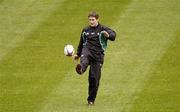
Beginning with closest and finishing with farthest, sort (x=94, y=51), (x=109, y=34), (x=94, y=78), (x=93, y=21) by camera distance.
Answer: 1. (x=109, y=34)
2. (x=93, y=21)
3. (x=94, y=78)
4. (x=94, y=51)

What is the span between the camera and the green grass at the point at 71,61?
16625 mm

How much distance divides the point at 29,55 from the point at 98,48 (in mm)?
4217

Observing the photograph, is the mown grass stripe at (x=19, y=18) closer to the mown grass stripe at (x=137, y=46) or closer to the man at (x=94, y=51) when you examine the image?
the mown grass stripe at (x=137, y=46)

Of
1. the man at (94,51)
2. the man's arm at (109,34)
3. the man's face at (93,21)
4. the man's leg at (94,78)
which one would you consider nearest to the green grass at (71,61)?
the man's leg at (94,78)

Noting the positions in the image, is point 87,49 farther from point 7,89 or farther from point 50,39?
point 50,39

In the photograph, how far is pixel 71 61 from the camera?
1966 centimetres

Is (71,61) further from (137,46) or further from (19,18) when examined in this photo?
(19,18)

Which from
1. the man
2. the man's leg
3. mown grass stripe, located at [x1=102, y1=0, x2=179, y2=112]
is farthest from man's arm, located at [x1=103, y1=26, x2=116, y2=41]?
mown grass stripe, located at [x1=102, y1=0, x2=179, y2=112]

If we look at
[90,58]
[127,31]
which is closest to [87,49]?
[90,58]

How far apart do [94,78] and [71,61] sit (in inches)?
143

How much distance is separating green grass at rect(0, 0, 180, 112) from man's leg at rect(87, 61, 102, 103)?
0.31m

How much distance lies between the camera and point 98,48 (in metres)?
16.2

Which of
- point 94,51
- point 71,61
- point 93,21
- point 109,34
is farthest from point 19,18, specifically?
point 109,34

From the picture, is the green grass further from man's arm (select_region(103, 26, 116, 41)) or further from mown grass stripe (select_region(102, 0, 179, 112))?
man's arm (select_region(103, 26, 116, 41))
